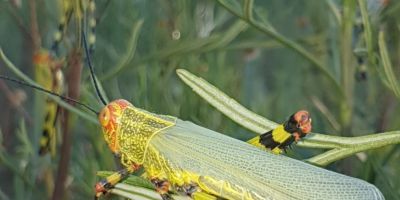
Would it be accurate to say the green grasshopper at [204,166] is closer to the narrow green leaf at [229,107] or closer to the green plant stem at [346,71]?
the narrow green leaf at [229,107]

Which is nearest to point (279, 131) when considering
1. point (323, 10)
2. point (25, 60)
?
point (323, 10)

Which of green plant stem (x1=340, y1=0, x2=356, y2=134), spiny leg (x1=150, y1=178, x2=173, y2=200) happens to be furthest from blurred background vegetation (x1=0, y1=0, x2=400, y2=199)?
spiny leg (x1=150, y1=178, x2=173, y2=200)

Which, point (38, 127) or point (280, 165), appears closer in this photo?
point (280, 165)

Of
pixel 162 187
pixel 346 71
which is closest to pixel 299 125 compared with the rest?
pixel 162 187

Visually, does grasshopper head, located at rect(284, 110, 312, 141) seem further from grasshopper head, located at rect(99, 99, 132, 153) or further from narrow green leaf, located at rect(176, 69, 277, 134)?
grasshopper head, located at rect(99, 99, 132, 153)

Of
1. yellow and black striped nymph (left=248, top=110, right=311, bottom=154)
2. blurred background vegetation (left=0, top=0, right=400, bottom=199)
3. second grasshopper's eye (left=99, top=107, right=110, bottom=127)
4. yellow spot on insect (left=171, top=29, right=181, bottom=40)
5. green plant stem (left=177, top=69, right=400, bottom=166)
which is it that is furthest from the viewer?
yellow spot on insect (left=171, top=29, right=181, bottom=40)

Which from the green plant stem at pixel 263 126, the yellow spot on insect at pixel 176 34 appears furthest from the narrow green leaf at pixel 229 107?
the yellow spot on insect at pixel 176 34

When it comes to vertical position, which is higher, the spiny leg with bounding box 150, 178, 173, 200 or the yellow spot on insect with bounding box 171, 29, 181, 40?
the yellow spot on insect with bounding box 171, 29, 181, 40

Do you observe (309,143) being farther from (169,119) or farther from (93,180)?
(93,180)

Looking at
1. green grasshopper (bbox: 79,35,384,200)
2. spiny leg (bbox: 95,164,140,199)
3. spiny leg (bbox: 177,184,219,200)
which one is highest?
green grasshopper (bbox: 79,35,384,200)
